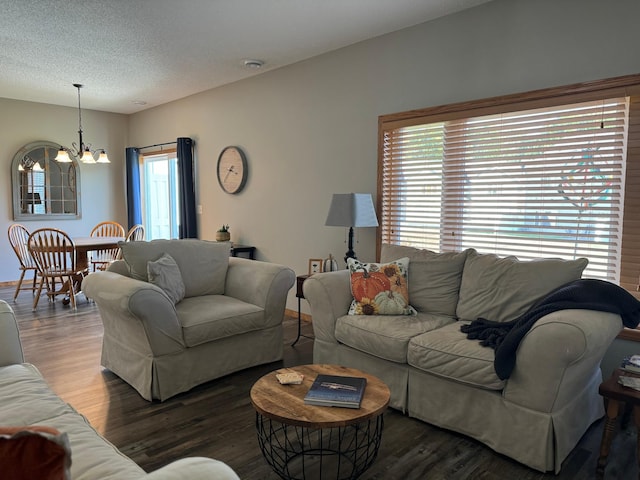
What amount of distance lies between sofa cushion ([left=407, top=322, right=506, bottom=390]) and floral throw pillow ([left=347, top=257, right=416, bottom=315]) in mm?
407

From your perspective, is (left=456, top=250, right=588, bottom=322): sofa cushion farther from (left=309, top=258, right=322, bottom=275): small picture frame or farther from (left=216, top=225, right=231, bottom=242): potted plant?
(left=216, top=225, right=231, bottom=242): potted plant

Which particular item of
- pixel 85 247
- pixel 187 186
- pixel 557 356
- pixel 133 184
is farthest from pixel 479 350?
pixel 133 184

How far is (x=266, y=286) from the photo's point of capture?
126 inches

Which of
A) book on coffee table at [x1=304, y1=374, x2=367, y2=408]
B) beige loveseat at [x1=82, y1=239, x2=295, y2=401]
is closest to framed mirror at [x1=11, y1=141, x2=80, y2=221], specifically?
beige loveseat at [x1=82, y1=239, x2=295, y2=401]

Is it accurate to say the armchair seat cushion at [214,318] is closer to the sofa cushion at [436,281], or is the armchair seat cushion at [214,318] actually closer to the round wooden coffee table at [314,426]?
the round wooden coffee table at [314,426]

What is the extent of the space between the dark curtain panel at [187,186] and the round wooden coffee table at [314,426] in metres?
3.93

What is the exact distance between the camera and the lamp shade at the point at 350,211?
3.37m

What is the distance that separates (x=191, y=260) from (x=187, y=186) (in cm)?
273

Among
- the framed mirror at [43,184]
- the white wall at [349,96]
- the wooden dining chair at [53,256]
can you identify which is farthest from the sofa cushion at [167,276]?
the framed mirror at [43,184]

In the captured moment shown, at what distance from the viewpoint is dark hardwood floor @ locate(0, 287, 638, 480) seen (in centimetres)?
204

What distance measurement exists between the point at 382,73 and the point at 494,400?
2708 millimetres

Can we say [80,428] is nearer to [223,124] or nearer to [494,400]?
[494,400]

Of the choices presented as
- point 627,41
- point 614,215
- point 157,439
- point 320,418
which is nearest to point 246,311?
point 157,439

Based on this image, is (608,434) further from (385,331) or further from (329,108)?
(329,108)
